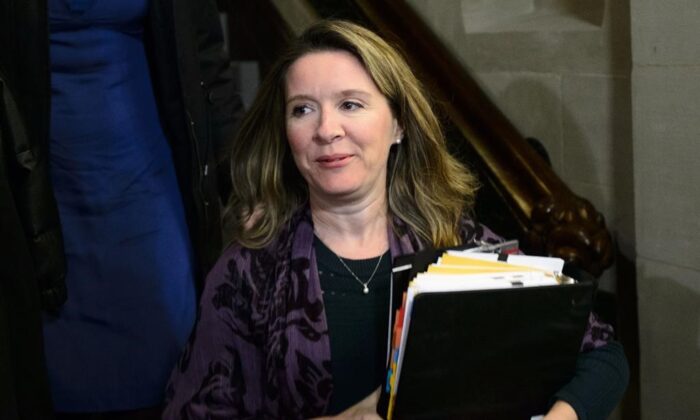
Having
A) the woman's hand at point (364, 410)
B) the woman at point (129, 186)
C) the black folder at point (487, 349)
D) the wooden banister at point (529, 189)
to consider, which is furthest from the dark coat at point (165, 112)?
the black folder at point (487, 349)

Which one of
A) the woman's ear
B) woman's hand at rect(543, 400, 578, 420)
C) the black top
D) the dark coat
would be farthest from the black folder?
the dark coat

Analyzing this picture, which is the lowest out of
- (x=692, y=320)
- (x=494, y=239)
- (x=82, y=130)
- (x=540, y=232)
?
(x=692, y=320)

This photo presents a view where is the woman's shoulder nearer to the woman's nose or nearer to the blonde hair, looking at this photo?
the blonde hair

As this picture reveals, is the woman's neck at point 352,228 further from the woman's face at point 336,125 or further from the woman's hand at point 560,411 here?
the woman's hand at point 560,411

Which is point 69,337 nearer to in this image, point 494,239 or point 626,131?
point 494,239

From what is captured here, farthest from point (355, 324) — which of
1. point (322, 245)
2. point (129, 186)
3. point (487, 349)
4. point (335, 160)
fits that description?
point (129, 186)

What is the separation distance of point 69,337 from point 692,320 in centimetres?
130

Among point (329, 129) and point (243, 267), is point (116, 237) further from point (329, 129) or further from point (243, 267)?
point (329, 129)

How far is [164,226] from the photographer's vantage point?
2.19 meters

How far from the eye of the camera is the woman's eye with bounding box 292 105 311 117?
1730mm

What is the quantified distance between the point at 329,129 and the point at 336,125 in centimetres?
2

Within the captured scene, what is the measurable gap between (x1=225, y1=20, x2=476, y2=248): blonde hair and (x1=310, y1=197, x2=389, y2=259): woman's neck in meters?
0.05

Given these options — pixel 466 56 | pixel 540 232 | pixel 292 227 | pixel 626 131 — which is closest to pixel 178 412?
pixel 292 227

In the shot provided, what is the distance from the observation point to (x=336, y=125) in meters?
1.68
